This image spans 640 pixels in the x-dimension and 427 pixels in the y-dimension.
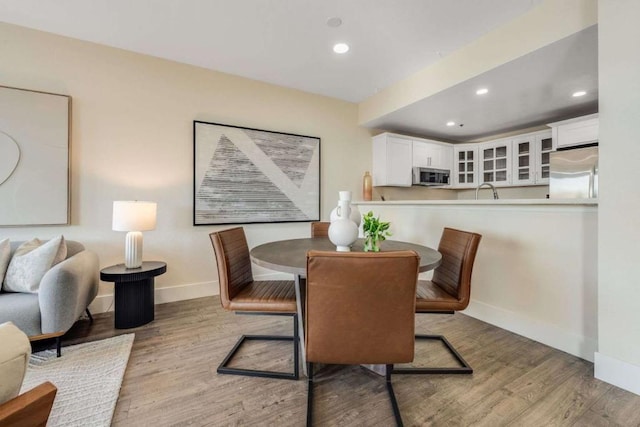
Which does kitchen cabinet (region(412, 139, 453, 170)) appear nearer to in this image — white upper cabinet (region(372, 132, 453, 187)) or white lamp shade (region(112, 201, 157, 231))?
white upper cabinet (region(372, 132, 453, 187))

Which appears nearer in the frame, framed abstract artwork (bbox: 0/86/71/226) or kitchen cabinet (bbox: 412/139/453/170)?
framed abstract artwork (bbox: 0/86/71/226)

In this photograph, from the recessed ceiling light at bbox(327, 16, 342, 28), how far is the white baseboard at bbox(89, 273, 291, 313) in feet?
9.72

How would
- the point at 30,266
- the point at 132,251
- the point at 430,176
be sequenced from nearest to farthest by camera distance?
the point at 30,266, the point at 132,251, the point at 430,176

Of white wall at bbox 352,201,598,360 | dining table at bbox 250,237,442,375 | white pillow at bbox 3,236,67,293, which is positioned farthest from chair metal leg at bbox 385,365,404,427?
white pillow at bbox 3,236,67,293

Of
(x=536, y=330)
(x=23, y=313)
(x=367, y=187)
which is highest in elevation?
(x=367, y=187)

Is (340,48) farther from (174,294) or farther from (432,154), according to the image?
(174,294)

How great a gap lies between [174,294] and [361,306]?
2.66 metres

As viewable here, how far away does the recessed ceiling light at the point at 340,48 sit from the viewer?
107 inches

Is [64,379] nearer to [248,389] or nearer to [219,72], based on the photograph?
[248,389]

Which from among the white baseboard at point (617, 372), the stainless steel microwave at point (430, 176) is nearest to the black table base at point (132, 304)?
the white baseboard at point (617, 372)

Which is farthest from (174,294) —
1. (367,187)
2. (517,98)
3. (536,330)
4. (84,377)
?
(517,98)

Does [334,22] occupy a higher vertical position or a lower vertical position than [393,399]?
higher

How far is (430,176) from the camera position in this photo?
4676 millimetres

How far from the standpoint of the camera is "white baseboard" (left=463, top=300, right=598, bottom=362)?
76.7 inches
